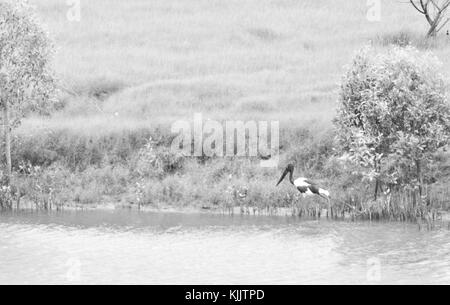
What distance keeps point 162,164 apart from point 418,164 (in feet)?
33.1

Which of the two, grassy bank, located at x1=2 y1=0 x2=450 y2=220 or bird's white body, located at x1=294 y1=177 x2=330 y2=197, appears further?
grassy bank, located at x1=2 y1=0 x2=450 y2=220

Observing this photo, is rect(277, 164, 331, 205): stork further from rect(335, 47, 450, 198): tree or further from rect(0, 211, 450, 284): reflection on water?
rect(335, 47, 450, 198): tree

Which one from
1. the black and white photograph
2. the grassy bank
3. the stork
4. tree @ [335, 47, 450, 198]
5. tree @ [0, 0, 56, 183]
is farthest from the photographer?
tree @ [0, 0, 56, 183]

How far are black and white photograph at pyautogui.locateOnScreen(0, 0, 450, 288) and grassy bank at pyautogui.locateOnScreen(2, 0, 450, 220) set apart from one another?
109 millimetres

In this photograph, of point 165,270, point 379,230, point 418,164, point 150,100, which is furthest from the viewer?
point 150,100

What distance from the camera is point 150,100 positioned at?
44500mm

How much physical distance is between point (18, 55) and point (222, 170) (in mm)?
9086

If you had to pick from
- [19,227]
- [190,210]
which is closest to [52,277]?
[19,227]

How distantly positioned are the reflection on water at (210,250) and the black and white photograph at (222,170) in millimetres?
83

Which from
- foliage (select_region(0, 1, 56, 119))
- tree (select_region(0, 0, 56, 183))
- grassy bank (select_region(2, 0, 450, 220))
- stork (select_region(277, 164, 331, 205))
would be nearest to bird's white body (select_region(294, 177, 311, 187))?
stork (select_region(277, 164, 331, 205))

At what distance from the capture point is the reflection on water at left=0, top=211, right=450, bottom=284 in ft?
84.3

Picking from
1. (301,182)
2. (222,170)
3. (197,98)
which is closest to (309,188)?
(301,182)

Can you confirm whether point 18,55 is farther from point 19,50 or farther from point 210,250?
point 210,250
